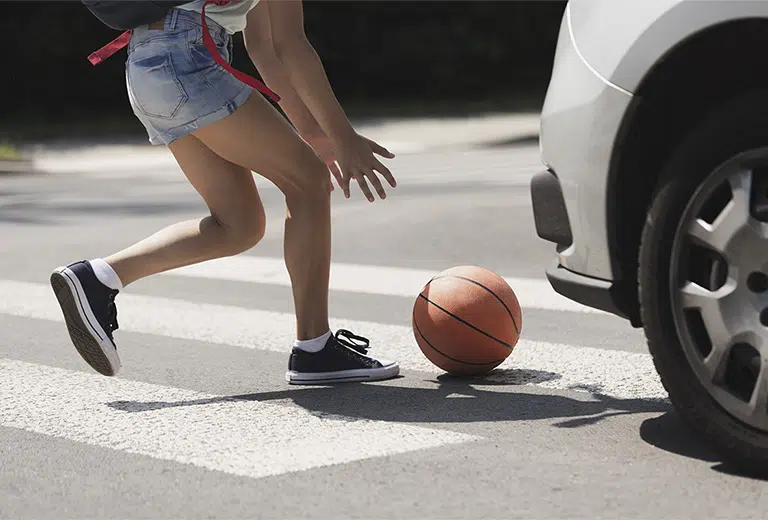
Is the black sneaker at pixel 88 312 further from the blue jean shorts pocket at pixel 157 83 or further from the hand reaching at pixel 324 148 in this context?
the hand reaching at pixel 324 148

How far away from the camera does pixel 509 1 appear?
103ft

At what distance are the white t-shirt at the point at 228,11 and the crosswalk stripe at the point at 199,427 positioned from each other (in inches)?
51.1

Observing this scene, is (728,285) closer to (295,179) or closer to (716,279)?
(716,279)

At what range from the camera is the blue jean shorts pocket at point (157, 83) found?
4.79 m

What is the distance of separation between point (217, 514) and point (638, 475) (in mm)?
1120

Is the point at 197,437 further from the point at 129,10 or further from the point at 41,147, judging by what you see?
the point at 41,147

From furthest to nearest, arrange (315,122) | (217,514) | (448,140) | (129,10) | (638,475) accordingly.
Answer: (448,140)
(315,122)
(129,10)
(638,475)
(217,514)

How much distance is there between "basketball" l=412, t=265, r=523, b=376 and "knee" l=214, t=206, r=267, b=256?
0.67m

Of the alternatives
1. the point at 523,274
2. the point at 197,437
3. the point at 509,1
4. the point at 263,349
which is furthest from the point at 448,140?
the point at 197,437

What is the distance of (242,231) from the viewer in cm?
511

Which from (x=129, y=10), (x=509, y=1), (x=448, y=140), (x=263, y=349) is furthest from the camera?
(x=509, y=1)

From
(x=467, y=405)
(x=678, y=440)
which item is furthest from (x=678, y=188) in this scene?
(x=467, y=405)

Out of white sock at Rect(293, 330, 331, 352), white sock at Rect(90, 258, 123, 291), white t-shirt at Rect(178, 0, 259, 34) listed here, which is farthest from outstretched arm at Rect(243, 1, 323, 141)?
white sock at Rect(90, 258, 123, 291)

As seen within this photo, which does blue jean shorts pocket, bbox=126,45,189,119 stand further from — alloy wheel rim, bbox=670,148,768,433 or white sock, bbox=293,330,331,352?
alloy wheel rim, bbox=670,148,768,433
